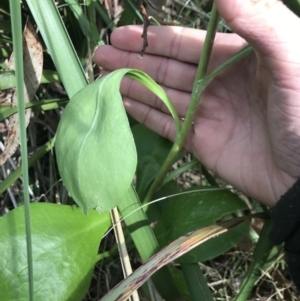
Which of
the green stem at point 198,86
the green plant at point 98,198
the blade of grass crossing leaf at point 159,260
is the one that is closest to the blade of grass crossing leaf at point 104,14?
the green plant at point 98,198

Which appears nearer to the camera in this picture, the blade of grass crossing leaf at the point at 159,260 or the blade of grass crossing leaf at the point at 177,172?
the blade of grass crossing leaf at the point at 159,260

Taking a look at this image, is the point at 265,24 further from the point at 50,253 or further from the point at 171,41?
the point at 50,253

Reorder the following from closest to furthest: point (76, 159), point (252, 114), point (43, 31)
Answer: point (76, 159), point (43, 31), point (252, 114)

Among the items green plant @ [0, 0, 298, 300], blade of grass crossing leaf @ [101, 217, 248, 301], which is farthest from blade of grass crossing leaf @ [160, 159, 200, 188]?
blade of grass crossing leaf @ [101, 217, 248, 301]

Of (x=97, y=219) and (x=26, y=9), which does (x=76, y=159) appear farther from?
(x=26, y=9)

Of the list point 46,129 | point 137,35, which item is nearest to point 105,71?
point 137,35

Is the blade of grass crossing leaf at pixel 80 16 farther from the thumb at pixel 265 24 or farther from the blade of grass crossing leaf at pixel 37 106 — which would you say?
the thumb at pixel 265 24

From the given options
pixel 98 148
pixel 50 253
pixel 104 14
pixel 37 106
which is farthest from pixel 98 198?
pixel 104 14
